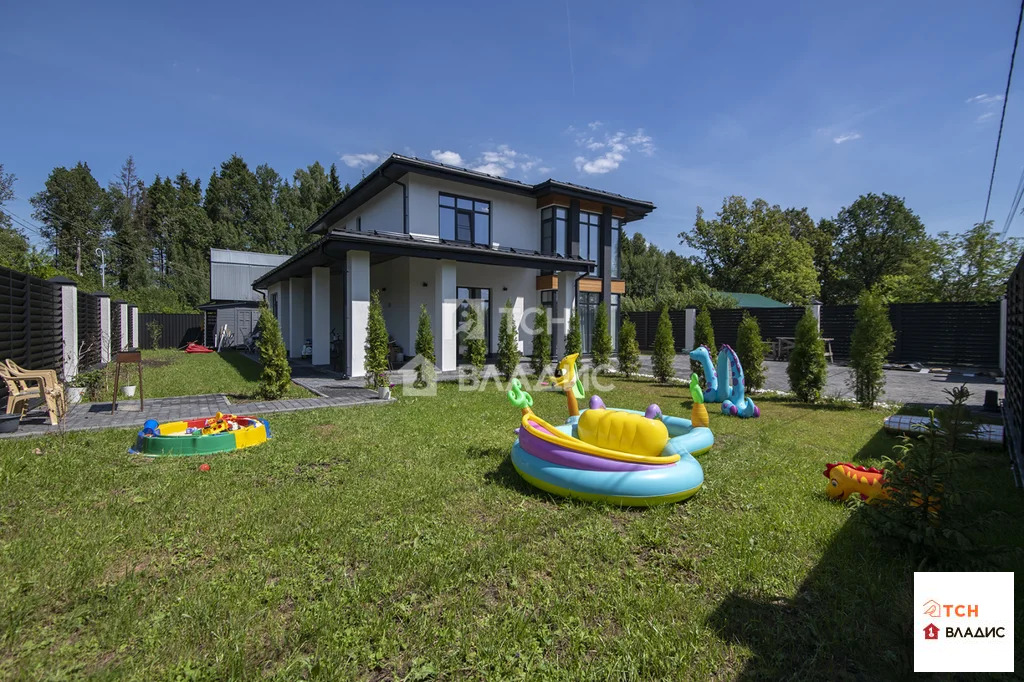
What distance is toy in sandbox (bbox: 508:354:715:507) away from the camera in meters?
4.32

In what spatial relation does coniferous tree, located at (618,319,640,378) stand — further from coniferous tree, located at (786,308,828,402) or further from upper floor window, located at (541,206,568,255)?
upper floor window, located at (541,206,568,255)

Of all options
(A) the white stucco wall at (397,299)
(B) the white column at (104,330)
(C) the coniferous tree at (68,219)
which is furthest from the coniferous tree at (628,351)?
(C) the coniferous tree at (68,219)

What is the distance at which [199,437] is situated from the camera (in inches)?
231

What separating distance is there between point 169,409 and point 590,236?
54.3 feet

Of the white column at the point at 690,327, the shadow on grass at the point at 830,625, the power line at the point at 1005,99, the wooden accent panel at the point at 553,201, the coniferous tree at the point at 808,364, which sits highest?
the wooden accent panel at the point at 553,201

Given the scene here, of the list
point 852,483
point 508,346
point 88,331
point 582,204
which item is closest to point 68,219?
point 88,331

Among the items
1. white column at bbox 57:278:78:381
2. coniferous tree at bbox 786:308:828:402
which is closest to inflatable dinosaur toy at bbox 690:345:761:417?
coniferous tree at bbox 786:308:828:402

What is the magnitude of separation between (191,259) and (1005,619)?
2010 inches

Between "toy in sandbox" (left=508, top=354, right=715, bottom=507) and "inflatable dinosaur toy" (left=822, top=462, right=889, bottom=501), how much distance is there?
51.3 inches

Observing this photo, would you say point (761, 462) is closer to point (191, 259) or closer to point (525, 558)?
point (525, 558)

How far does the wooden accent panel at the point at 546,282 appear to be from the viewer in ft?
60.3

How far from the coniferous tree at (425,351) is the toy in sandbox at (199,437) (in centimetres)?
491

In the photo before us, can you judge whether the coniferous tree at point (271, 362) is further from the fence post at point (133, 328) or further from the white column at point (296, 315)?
the fence post at point (133, 328)

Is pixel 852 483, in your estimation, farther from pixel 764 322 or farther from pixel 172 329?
pixel 172 329
